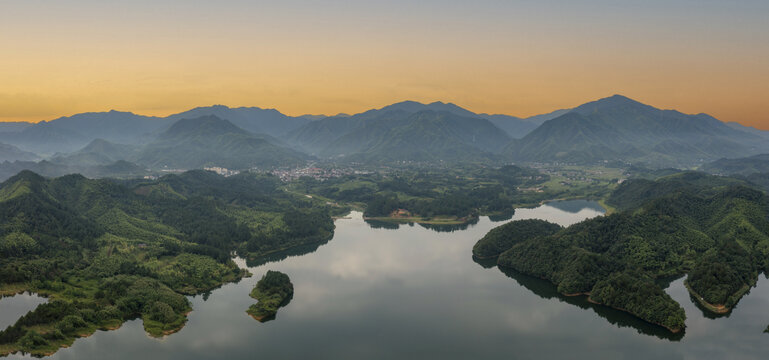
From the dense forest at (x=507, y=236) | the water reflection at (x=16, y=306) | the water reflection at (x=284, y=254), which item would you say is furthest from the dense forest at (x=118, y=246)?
the dense forest at (x=507, y=236)

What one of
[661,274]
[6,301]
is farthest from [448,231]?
[6,301]

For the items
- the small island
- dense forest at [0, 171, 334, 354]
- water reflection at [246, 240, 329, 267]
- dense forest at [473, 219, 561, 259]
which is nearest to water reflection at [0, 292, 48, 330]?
dense forest at [0, 171, 334, 354]

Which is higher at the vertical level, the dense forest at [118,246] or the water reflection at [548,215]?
the dense forest at [118,246]

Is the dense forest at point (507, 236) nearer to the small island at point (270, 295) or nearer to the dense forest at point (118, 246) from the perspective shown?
the dense forest at point (118, 246)

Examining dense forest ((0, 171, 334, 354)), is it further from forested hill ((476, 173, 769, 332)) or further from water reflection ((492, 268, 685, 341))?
forested hill ((476, 173, 769, 332))

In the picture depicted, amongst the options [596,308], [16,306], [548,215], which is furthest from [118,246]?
[548,215]

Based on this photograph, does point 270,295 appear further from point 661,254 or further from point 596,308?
point 661,254
